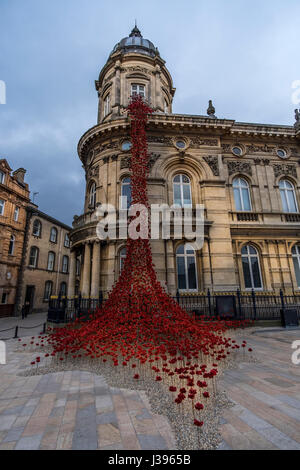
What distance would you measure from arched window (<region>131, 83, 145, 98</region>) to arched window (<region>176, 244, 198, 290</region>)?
1404 centimetres

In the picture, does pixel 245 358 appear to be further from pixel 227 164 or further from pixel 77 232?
pixel 227 164

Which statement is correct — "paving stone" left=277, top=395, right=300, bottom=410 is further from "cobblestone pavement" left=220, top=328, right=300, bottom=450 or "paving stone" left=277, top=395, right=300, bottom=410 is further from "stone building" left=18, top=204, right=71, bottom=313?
"stone building" left=18, top=204, right=71, bottom=313

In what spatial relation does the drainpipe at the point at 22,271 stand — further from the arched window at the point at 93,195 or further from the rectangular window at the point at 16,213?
the arched window at the point at 93,195

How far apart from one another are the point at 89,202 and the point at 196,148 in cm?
897

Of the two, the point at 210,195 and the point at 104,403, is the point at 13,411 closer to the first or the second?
the point at 104,403

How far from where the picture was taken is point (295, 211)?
16.6 m

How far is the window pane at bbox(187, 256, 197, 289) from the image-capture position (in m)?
14.0

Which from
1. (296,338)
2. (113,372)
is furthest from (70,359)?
(296,338)

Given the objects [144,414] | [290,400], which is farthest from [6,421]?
[290,400]

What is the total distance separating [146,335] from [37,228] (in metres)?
22.4

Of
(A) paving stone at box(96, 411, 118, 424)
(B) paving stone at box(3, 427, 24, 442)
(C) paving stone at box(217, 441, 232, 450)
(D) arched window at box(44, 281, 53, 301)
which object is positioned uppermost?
(D) arched window at box(44, 281, 53, 301)

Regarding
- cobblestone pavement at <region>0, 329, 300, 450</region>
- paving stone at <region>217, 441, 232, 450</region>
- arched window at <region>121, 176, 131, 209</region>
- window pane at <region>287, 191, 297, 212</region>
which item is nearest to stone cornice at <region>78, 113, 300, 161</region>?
arched window at <region>121, 176, 131, 209</region>

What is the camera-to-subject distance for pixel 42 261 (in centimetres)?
2502

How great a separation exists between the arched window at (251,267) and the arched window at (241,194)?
2.99 meters
